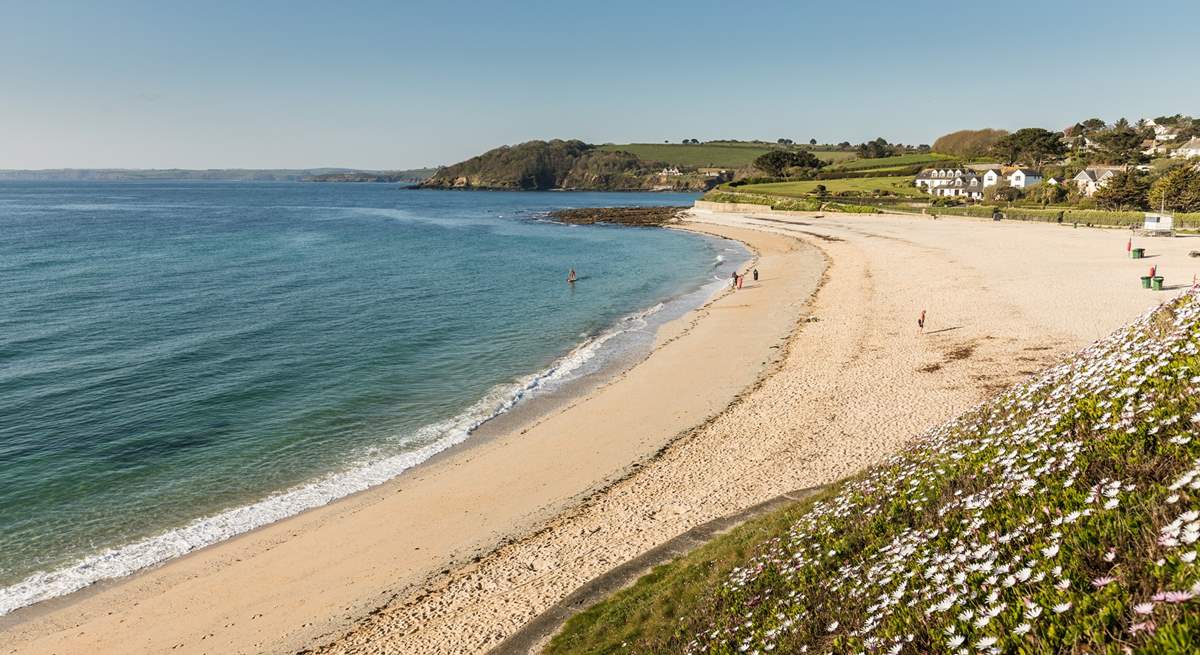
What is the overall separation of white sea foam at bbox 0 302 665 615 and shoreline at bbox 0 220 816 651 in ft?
0.94

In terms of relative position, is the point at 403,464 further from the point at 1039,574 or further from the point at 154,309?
the point at 154,309

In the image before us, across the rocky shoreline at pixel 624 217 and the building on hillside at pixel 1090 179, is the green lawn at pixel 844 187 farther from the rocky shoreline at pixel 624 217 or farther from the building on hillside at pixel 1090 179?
the building on hillside at pixel 1090 179

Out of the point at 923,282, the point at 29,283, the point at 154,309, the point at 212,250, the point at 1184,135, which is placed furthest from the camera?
the point at 1184,135

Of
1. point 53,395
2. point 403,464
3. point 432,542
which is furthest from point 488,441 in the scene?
point 53,395

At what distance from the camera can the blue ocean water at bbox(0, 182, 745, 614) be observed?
1756cm

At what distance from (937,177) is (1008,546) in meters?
126

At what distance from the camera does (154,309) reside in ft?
129

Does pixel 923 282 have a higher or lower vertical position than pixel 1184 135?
lower

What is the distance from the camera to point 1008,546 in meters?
5.49

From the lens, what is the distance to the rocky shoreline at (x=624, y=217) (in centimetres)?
10925

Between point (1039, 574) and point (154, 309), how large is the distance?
4593 centimetres

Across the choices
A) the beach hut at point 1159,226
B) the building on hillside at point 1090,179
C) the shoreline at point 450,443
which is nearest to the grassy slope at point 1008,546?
the shoreline at point 450,443

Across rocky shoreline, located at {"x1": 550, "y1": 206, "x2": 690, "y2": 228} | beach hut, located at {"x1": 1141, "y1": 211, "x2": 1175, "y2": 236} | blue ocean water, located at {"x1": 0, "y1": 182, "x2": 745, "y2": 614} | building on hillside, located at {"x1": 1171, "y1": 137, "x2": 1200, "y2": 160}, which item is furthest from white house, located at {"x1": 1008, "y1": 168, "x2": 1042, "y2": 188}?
blue ocean water, located at {"x1": 0, "y1": 182, "x2": 745, "y2": 614}

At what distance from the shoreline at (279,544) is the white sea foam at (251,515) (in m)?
0.29
